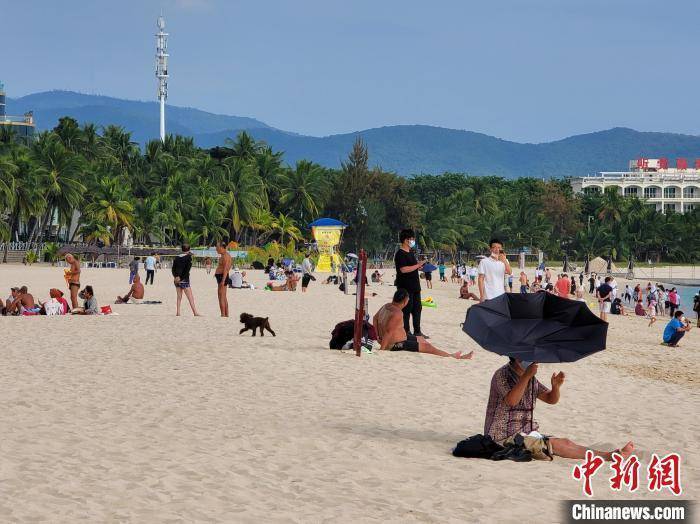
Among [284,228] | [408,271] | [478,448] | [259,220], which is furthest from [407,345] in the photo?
[284,228]

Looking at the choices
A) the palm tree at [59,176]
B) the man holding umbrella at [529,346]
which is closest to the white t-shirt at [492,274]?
the man holding umbrella at [529,346]

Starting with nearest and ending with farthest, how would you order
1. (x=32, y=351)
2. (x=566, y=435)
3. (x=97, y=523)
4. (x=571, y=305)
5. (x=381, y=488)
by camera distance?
1. (x=97, y=523)
2. (x=381, y=488)
3. (x=571, y=305)
4. (x=566, y=435)
5. (x=32, y=351)

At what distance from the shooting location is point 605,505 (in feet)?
20.8

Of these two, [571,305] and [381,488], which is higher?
[571,305]

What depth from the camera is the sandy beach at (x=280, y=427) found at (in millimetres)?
6430

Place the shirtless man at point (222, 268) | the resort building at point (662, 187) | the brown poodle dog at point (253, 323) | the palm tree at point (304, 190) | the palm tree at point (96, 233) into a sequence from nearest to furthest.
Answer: the brown poodle dog at point (253, 323)
the shirtless man at point (222, 268)
the palm tree at point (96, 233)
the palm tree at point (304, 190)
the resort building at point (662, 187)

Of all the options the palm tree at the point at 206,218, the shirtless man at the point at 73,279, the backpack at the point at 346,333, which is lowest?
the backpack at the point at 346,333

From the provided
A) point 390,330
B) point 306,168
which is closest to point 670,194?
point 306,168

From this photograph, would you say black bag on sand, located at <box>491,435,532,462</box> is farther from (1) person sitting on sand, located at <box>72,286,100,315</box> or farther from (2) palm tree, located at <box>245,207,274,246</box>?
(2) palm tree, located at <box>245,207,274,246</box>

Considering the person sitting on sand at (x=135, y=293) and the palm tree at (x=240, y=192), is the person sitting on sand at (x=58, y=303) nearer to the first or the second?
the person sitting on sand at (x=135, y=293)

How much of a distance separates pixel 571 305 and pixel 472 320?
29.1 inches

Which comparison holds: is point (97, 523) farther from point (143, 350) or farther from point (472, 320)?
point (143, 350)

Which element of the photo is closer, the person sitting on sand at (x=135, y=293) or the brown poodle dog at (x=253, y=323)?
the brown poodle dog at (x=253, y=323)

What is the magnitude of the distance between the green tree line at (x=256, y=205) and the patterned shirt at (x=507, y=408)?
56.9 m
